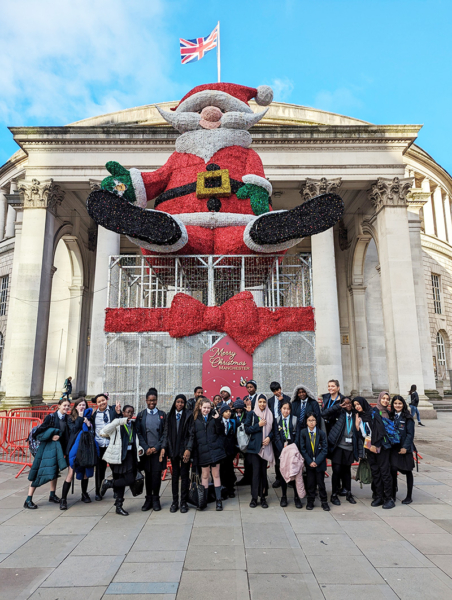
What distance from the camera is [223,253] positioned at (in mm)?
9781

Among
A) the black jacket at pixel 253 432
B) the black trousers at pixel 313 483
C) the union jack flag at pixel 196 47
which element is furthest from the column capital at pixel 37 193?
the black trousers at pixel 313 483

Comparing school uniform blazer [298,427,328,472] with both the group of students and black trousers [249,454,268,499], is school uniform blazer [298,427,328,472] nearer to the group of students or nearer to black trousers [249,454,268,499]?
the group of students

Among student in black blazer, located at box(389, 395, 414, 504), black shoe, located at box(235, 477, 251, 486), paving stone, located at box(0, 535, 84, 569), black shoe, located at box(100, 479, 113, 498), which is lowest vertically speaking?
black shoe, located at box(235, 477, 251, 486)

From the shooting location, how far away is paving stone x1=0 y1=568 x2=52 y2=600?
11.1 ft

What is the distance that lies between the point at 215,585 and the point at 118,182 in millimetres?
8153

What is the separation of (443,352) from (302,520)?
29.7m

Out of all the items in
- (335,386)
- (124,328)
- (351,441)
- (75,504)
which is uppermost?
(124,328)

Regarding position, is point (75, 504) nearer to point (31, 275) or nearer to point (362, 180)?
point (31, 275)

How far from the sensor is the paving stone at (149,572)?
3.62 m

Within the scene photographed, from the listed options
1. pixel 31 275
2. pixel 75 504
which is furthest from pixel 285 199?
pixel 75 504

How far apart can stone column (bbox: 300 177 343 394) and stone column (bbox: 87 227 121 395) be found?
31.6ft

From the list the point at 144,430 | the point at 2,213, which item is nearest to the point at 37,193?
the point at 2,213

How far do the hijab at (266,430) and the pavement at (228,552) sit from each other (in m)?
0.69

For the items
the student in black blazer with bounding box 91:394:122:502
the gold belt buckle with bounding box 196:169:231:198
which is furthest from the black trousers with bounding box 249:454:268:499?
the gold belt buckle with bounding box 196:169:231:198
